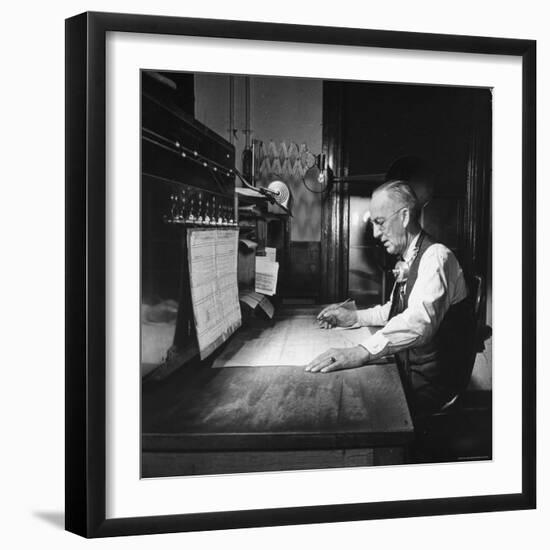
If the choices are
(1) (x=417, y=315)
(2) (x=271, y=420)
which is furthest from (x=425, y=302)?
(2) (x=271, y=420)

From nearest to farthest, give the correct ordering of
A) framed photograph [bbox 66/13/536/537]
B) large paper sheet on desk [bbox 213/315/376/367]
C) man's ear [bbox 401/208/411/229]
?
framed photograph [bbox 66/13/536/537], large paper sheet on desk [bbox 213/315/376/367], man's ear [bbox 401/208/411/229]

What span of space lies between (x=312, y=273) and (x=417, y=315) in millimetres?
339

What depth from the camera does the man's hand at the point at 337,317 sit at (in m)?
2.84

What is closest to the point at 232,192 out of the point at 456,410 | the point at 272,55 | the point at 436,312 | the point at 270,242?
the point at 270,242

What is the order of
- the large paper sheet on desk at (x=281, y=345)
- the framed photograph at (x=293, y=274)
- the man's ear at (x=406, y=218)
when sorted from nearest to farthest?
the framed photograph at (x=293, y=274)
the large paper sheet on desk at (x=281, y=345)
the man's ear at (x=406, y=218)

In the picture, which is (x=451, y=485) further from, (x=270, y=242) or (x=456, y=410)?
(x=270, y=242)

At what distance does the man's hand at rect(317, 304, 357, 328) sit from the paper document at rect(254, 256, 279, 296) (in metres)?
0.16

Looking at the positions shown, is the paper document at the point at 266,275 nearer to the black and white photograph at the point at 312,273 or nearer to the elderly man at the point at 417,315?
the black and white photograph at the point at 312,273

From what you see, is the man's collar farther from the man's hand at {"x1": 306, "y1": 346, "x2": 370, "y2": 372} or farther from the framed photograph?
the man's hand at {"x1": 306, "y1": 346, "x2": 370, "y2": 372}

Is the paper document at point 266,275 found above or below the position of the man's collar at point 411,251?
below

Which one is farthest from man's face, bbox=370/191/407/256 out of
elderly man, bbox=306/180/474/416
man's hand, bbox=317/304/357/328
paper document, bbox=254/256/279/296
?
paper document, bbox=254/256/279/296

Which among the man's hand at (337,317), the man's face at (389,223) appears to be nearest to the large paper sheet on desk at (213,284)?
the man's hand at (337,317)

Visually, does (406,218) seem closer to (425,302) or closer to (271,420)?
(425,302)

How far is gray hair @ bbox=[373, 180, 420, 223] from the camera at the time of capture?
9.42 feet
